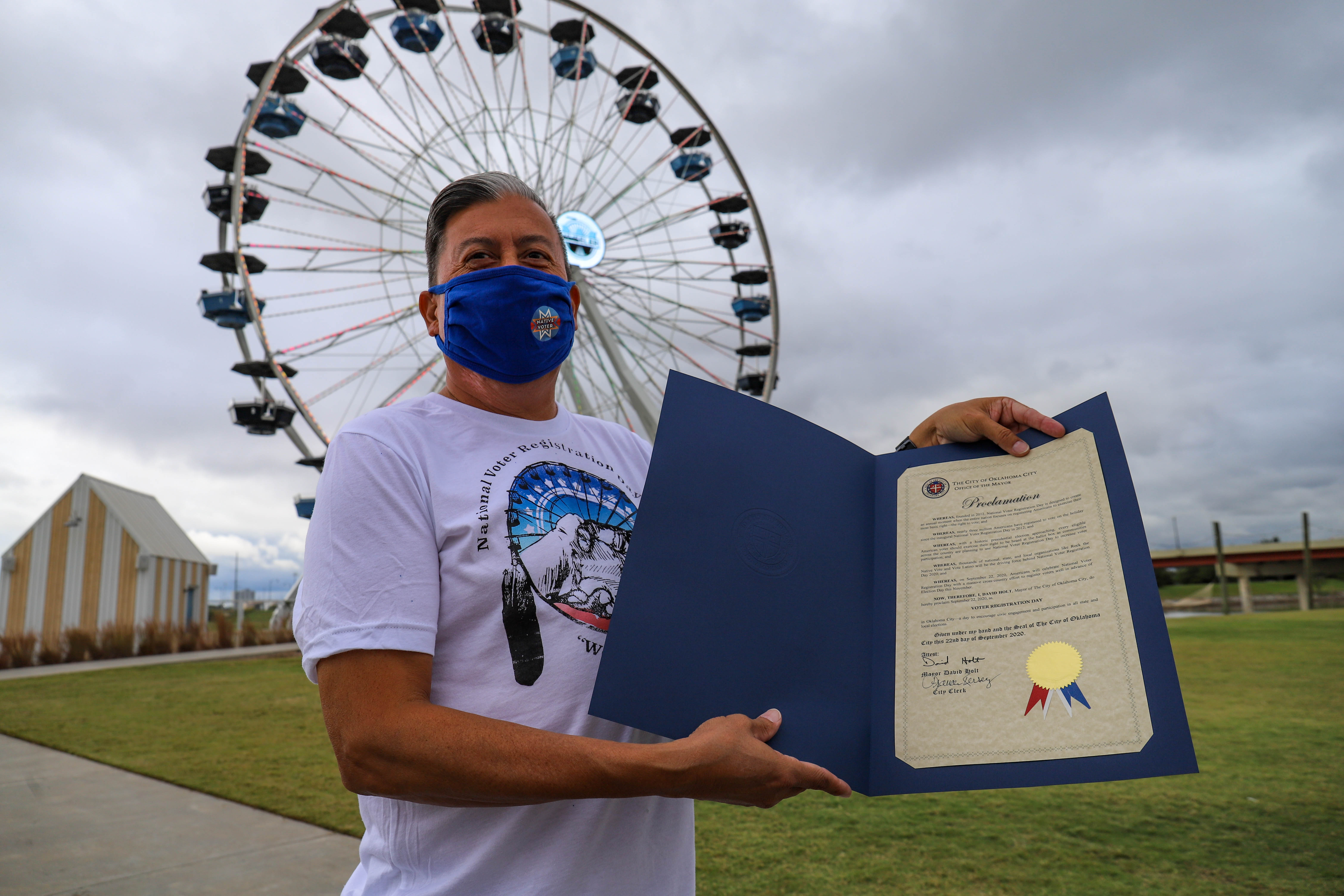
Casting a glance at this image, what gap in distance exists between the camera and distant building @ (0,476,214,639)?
72.7ft

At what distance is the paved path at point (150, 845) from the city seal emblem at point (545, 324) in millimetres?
2817

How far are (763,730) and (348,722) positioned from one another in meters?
0.49

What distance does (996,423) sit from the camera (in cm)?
130

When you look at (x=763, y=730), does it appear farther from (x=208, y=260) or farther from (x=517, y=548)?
(x=208, y=260)

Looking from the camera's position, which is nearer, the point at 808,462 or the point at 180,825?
the point at 808,462

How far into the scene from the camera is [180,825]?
4156 millimetres

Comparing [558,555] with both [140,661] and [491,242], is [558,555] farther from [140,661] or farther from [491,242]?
[140,661]

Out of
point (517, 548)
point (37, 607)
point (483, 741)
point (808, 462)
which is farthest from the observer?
point (37, 607)

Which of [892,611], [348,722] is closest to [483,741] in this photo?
[348,722]

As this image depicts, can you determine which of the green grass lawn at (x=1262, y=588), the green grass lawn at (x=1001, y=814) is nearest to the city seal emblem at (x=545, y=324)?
the green grass lawn at (x=1001, y=814)

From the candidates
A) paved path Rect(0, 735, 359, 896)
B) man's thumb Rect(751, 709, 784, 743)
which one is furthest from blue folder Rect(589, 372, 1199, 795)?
paved path Rect(0, 735, 359, 896)

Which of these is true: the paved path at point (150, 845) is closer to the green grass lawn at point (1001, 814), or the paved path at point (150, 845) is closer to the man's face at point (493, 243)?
the green grass lawn at point (1001, 814)

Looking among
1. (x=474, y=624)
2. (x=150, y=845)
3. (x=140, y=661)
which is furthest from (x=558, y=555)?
(x=140, y=661)

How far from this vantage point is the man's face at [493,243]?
54.9 inches
